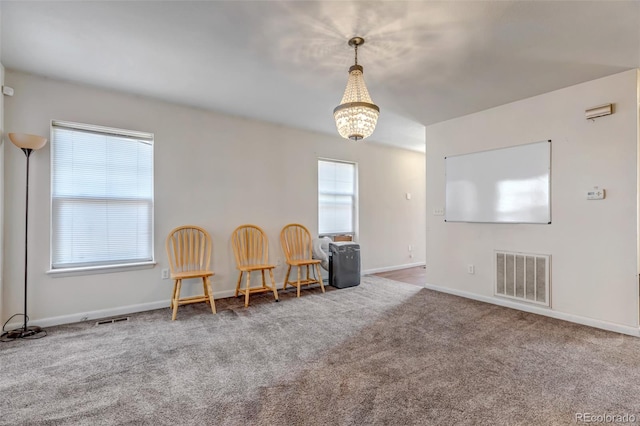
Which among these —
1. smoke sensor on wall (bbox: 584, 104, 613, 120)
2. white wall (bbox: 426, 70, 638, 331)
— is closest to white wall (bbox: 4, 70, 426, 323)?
white wall (bbox: 426, 70, 638, 331)

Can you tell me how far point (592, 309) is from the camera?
9.75 feet

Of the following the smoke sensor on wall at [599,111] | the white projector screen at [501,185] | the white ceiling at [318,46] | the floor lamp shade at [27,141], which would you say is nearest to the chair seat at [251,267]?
the white ceiling at [318,46]

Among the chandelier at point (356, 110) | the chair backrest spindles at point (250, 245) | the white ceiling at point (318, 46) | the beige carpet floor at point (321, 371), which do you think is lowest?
the beige carpet floor at point (321, 371)

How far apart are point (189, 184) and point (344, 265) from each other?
8.18 ft

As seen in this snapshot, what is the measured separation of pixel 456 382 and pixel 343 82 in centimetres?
275

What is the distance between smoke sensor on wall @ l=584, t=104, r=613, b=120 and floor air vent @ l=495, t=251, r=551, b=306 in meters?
1.49

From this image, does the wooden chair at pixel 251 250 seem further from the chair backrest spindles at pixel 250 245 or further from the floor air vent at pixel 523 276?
the floor air vent at pixel 523 276

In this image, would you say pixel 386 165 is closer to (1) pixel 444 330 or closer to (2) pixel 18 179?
(1) pixel 444 330

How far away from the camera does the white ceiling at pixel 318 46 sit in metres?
1.95

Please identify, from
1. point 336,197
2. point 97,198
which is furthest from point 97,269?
point 336,197

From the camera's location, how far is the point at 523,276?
3.47m

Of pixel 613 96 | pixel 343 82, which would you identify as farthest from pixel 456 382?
pixel 613 96

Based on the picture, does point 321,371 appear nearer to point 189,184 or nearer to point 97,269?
point 97,269

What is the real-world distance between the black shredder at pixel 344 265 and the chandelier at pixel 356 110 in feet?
8.58
